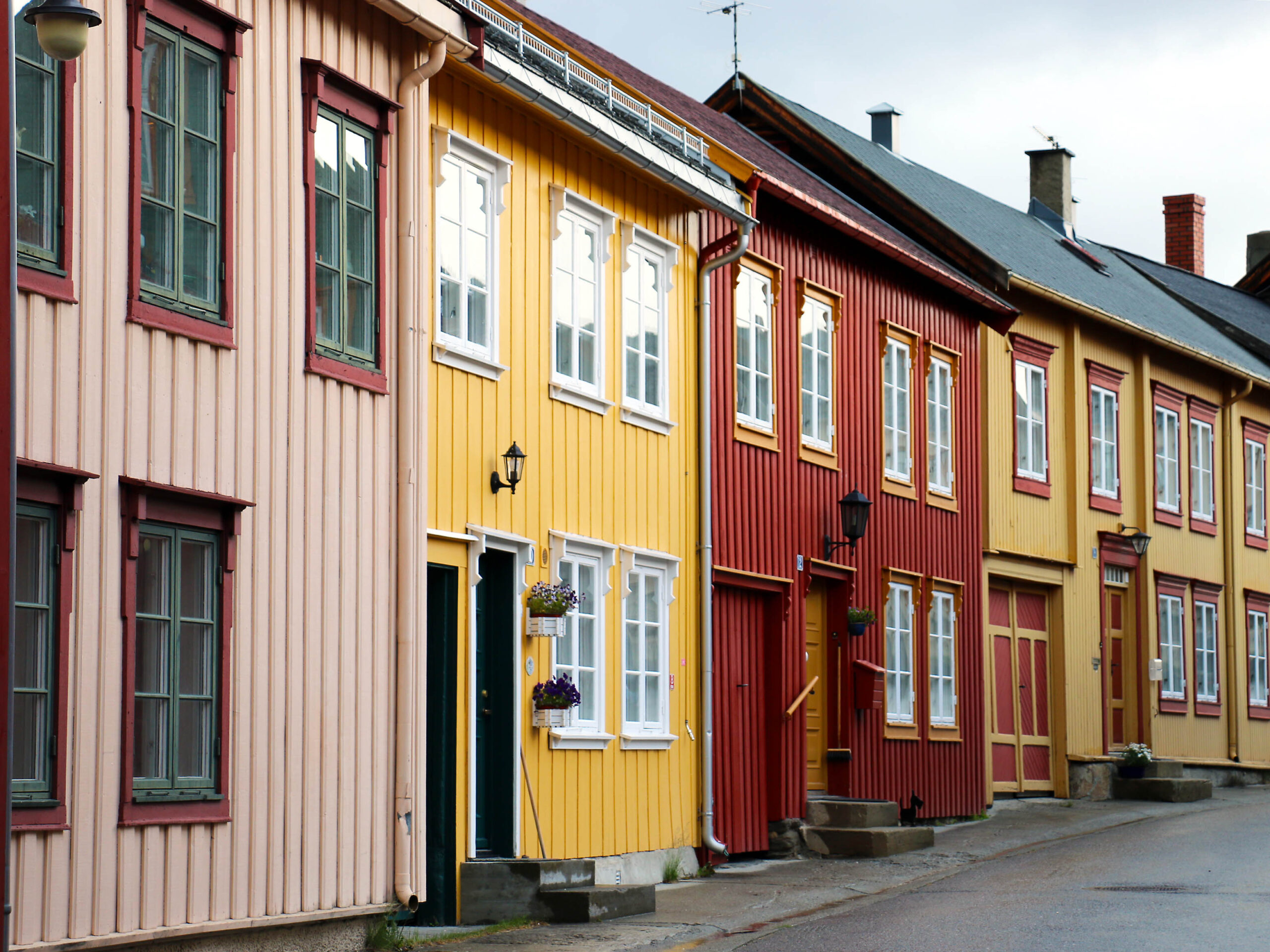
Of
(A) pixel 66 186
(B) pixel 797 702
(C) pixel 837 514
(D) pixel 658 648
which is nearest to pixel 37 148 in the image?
(A) pixel 66 186

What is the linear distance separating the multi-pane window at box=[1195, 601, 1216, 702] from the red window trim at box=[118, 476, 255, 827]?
66.7 ft

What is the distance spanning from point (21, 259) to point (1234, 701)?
23405 millimetres

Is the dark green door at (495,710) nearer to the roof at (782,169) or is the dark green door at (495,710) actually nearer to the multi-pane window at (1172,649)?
the roof at (782,169)

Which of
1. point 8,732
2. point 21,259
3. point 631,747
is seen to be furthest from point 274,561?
point 631,747

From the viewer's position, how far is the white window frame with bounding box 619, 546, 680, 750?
1443 centimetres

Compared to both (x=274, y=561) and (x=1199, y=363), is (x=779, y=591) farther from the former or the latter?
(x=1199, y=363)

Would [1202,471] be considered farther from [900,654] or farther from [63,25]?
[63,25]

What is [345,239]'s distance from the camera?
11.0 meters

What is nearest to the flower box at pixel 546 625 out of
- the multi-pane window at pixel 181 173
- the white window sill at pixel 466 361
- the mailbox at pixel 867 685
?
the white window sill at pixel 466 361

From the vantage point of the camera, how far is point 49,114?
868cm

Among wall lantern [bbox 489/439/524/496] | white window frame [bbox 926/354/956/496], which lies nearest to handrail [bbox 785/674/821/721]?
white window frame [bbox 926/354/956/496]

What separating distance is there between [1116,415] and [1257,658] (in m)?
6.39

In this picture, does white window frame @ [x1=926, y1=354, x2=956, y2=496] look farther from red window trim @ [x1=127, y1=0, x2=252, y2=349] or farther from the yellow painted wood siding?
red window trim @ [x1=127, y1=0, x2=252, y2=349]

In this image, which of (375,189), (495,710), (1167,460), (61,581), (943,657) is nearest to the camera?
(61,581)
